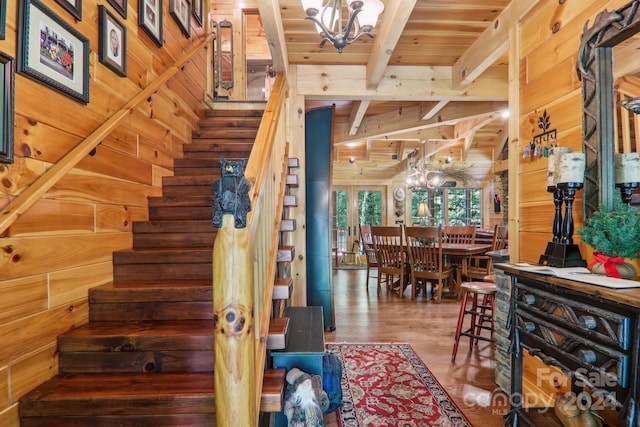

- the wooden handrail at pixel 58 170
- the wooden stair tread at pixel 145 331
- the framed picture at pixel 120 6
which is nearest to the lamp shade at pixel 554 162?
the wooden stair tread at pixel 145 331

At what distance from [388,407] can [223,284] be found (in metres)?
1.58

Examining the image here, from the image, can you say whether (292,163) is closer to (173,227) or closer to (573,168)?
(173,227)

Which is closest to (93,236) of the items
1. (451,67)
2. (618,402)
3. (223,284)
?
(223,284)

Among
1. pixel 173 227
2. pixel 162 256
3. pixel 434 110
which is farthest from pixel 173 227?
pixel 434 110

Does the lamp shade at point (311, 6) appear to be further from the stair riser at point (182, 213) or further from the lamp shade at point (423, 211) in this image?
the lamp shade at point (423, 211)

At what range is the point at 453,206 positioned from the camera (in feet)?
28.7

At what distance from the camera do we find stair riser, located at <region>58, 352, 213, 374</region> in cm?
154

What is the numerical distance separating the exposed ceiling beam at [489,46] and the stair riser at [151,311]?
102 inches

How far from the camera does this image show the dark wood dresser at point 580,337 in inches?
37.1

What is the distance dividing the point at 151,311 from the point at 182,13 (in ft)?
8.96

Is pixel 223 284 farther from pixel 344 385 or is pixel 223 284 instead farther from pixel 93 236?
pixel 344 385

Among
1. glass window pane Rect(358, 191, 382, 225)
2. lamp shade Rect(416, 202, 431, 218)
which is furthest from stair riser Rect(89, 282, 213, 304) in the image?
glass window pane Rect(358, 191, 382, 225)

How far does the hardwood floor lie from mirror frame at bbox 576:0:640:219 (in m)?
1.33

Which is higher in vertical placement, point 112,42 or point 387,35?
point 387,35
